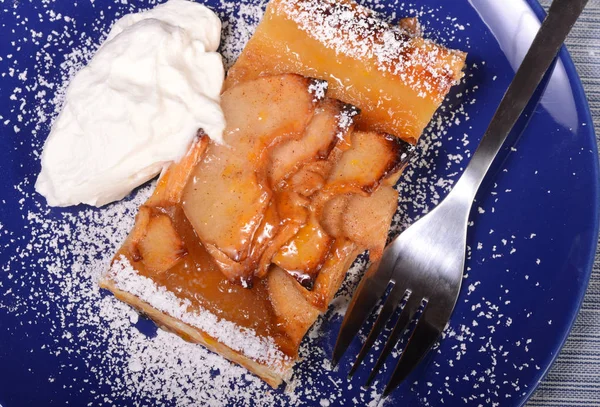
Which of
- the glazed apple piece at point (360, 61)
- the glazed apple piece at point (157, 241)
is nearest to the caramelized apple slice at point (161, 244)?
the glazed apple piece at point (157, 241)

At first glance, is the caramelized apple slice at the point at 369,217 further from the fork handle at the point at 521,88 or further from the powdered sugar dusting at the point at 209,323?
the powdered sugar dusting at the point at 209,323

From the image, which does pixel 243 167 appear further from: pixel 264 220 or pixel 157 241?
pixel 157 241

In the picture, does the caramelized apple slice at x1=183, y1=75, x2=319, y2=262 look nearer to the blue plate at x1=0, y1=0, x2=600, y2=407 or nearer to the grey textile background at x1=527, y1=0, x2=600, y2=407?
the blue plate at x1=0, y1=0, x2=600, y2=407

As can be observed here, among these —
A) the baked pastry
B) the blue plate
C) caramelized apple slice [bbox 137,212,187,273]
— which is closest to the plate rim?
the blue plate

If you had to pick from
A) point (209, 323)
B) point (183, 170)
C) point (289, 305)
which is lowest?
point (209, 323)

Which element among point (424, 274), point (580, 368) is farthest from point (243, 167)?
point (580, 368)

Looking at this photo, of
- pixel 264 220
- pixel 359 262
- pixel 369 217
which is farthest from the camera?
pixel 359 262
